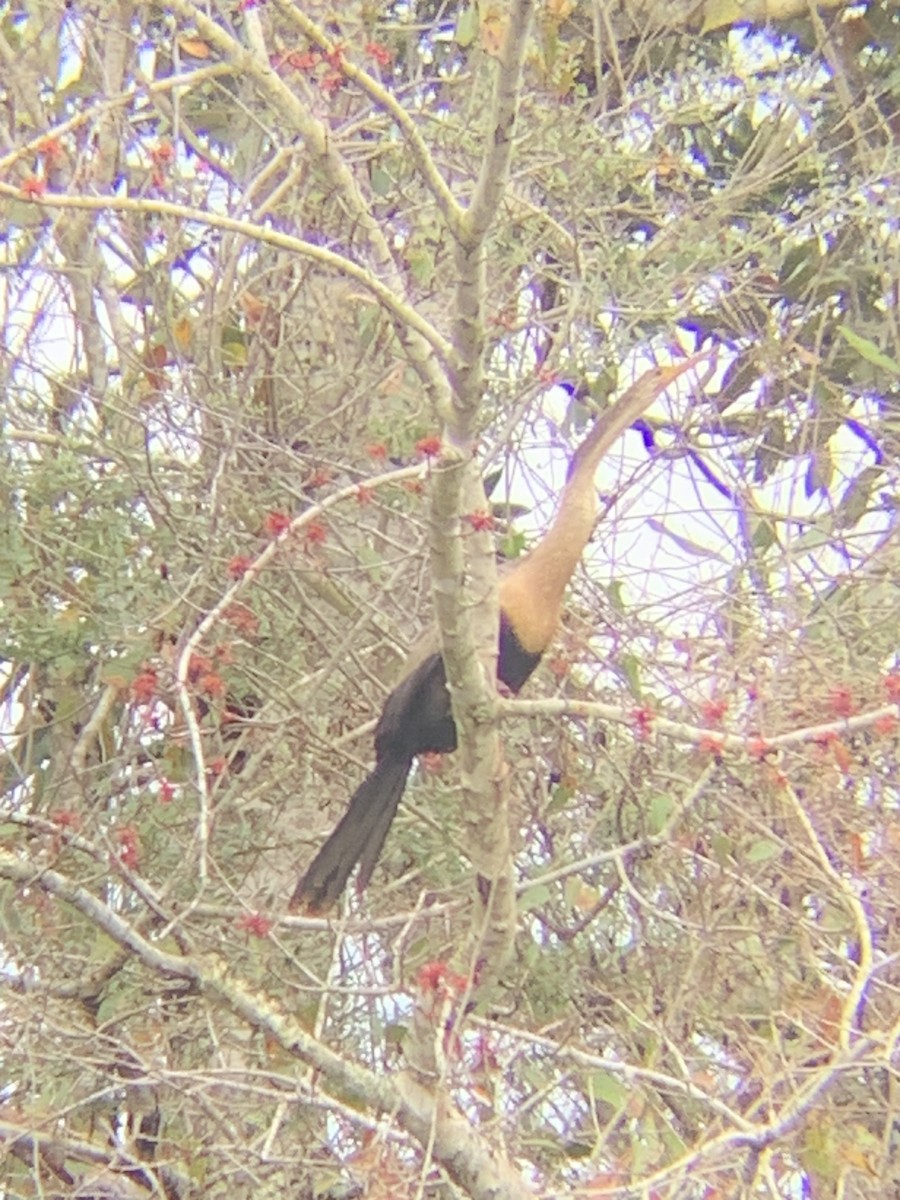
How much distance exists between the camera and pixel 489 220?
1636 mm

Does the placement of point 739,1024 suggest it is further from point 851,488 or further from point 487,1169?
point 851,488

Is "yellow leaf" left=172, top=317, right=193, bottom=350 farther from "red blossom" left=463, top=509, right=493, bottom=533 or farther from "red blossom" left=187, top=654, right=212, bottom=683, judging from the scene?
"red blossom" left=463, top=509, right=493, bottom=533

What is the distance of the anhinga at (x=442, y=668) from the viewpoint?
235 cm

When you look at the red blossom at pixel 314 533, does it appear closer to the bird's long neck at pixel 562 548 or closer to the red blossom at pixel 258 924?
the bird's long neck at pixel 562 548

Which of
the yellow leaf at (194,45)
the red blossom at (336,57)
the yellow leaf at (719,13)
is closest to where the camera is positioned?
the red blossom at (336,57)

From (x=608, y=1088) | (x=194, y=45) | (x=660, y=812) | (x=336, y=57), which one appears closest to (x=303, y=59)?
(x=336, y=57)

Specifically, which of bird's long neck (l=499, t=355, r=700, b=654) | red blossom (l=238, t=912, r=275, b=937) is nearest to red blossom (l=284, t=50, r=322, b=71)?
bird's long neck (l=499, t=355, r=700, b=654)

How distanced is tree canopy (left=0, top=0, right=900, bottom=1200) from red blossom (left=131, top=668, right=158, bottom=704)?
1.9 inches

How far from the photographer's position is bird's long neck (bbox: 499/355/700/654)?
7.70 feet

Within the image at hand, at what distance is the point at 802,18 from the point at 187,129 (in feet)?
4.40

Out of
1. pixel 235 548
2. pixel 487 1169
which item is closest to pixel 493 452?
pixel 235 548

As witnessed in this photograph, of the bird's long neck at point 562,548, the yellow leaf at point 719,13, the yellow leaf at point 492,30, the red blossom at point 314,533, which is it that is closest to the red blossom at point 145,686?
the red blossom at point 314,533

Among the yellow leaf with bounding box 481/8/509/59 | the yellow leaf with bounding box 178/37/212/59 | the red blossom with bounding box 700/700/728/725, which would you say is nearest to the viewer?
the red blossom with bounding box 700/700/728/725

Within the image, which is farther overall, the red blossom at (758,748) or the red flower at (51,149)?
the red flower at (51,149)
